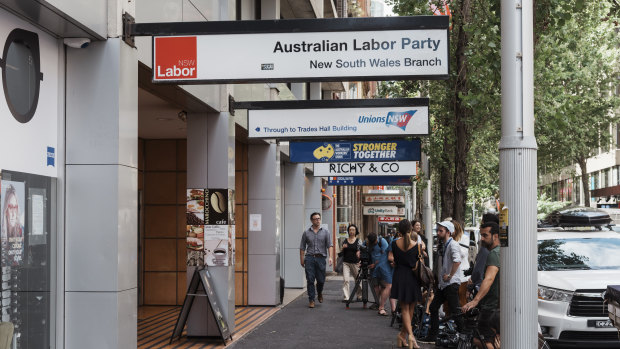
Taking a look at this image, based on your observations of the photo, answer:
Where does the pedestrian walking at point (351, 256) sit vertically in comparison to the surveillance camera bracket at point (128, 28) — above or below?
below

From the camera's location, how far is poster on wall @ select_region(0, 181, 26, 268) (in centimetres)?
615

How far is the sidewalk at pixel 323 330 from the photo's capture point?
11977 mm

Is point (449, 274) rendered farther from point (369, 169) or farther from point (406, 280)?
point (369, 169)

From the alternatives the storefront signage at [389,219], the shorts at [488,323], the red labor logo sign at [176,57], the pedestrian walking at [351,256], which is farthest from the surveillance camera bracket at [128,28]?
the storefront signage at [389,219]

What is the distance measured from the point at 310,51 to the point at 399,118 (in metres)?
4.76

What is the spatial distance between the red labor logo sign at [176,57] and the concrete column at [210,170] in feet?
14.8

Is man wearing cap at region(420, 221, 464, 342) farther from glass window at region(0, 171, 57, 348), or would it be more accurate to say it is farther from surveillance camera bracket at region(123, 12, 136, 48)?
glass window at region(0, 171, 57, 348)

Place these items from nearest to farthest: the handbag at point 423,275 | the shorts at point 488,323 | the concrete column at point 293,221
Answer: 1. the shorts at point 488,323
2. the handbag at point 423,275
3. the concrete column at point 293,221

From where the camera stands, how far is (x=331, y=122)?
41.2 ft

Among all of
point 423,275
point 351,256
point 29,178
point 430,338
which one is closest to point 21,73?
point 29,178

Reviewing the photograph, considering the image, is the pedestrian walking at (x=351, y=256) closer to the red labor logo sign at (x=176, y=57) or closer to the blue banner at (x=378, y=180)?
the blue banner at (x=378, y=180)

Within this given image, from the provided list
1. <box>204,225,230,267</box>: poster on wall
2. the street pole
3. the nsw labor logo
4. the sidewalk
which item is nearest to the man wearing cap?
the sidewalk

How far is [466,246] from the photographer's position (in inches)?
511

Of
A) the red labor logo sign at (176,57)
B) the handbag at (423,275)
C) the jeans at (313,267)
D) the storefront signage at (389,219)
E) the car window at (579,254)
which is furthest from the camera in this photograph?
the storefront signage at (389,219)
